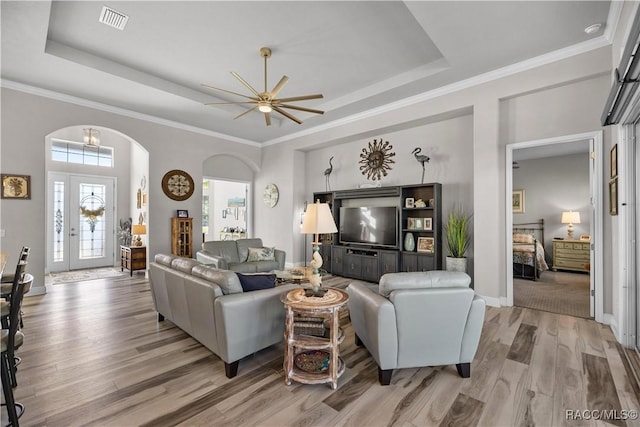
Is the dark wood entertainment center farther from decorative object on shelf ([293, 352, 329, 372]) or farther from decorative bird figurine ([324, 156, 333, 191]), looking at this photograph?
decorative object on shelf ([293, 352, 329, 372])

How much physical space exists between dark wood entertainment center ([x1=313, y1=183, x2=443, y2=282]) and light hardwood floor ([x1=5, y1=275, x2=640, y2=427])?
192 cm

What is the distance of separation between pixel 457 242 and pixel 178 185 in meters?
5.58

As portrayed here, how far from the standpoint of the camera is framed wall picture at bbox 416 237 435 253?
196 inches

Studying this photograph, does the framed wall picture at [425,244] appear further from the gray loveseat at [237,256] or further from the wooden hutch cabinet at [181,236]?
the wooden hutch cabinet at [181,236]

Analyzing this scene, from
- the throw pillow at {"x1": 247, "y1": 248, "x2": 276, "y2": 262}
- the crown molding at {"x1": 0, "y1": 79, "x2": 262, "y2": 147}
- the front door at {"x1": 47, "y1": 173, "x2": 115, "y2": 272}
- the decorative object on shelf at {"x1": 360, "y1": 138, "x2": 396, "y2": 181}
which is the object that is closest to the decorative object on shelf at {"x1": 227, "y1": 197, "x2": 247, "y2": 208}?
the crown molding at {"x1": 0, "y1": 79, "x2": 262, "y2": 147}

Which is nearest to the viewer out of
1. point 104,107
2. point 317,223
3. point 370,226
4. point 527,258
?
point 317,223

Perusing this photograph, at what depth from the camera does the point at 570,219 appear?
6.72 m

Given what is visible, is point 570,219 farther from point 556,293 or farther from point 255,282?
point 255,282

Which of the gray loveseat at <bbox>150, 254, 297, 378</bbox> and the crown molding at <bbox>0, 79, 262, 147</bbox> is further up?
the crown molding at <bbox>0, 79, 262, 147</bbox>

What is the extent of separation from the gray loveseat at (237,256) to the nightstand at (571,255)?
6235 mm

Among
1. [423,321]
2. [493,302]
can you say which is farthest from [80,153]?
[493,302]

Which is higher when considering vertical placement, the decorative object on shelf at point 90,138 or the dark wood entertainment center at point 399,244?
the decorative object on shelf at point 90,138

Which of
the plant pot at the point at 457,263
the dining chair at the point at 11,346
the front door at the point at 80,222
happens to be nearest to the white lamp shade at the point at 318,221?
the dining chair at the point at 11,346

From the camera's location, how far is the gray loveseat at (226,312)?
7.57ft
